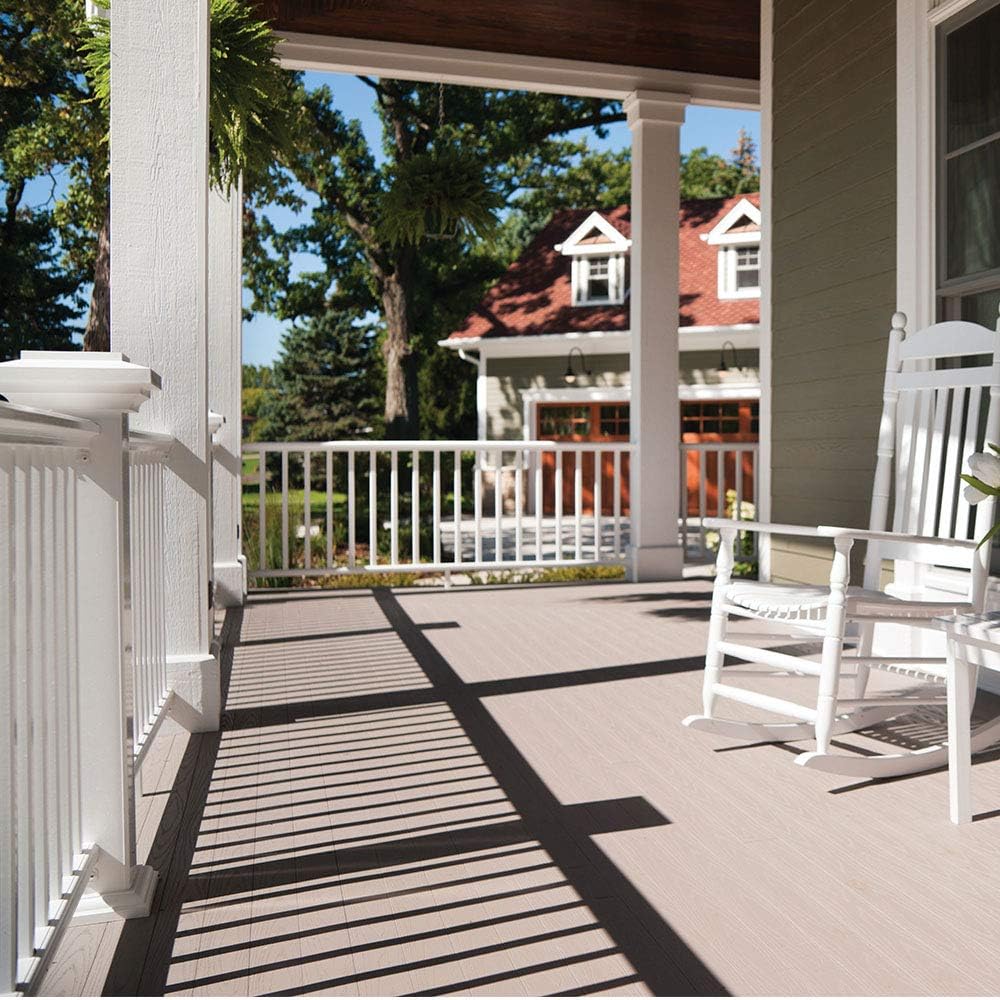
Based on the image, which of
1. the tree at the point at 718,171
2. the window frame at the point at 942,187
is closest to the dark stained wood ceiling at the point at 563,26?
the window frame at the point at 942,187

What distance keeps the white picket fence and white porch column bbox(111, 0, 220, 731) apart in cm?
92

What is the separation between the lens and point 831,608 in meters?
2.48

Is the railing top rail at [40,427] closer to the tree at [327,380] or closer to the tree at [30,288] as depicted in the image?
the tree at [30,288]

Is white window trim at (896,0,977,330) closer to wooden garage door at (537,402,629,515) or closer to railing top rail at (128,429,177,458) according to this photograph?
railing top rail at (128,429,177,458)

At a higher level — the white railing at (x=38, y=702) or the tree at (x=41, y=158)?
the tree at (x=41, y=158)

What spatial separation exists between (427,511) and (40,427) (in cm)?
955

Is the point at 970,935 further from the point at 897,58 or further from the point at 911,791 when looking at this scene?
the point at 897,58

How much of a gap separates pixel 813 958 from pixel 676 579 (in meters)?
4.70

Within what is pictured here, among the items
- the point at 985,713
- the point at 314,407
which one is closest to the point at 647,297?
the point at 985,713

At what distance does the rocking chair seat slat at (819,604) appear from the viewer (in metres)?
2.56

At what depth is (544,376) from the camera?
14.7m

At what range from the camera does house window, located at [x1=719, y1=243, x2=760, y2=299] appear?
560 inches

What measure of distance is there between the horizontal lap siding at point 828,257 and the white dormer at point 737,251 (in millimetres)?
9402

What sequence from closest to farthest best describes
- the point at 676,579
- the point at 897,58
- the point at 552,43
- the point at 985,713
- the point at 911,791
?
the point at 911,791
the point at 985,713
the point at 897,58
the point at 552,43
the point at 676,579
